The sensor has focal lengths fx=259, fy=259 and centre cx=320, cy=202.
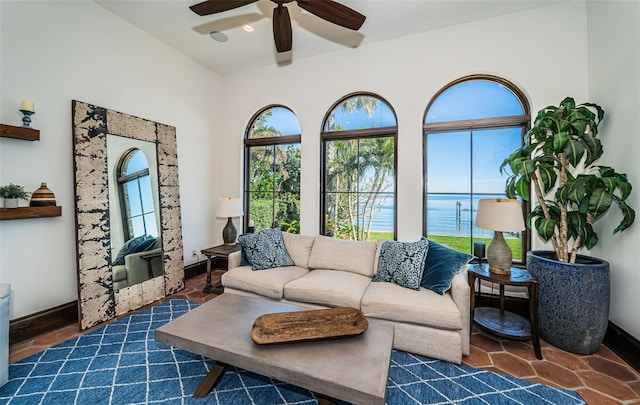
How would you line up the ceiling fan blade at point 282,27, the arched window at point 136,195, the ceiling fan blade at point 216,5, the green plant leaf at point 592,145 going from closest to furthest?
1. the ceiling fan blade at point 216,5
2. the ceiling fan blade at point 282,27
3. the green plant leaf at point 592,145
4. the arched window at point 136,195

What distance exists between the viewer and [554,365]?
2.05 m

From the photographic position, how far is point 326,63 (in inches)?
147

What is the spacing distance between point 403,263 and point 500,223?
0.92m

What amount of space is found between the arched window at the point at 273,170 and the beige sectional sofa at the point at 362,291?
883 millimetres

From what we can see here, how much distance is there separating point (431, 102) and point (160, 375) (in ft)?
12.7

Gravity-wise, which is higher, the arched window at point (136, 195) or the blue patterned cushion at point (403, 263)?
the arched window at point (136, 195)

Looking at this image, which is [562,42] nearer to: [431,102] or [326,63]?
[431,102]

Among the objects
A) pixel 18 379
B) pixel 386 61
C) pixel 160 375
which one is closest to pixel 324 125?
pixel 386 61

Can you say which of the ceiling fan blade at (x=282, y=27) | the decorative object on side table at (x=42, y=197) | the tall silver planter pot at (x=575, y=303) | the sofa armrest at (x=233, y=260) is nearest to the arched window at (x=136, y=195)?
A: the decorative object on side table at (x=42, y=197)

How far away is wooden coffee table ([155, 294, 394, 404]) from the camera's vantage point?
128cm

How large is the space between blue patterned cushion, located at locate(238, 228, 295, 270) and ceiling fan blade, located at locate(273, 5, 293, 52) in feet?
6.85

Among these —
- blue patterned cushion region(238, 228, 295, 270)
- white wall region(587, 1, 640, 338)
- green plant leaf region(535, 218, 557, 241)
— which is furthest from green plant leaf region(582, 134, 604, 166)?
blue patterned cushion region(238, 228, 295, 270)

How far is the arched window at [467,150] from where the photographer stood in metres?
3.03

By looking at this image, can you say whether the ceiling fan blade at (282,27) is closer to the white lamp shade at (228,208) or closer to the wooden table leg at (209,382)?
the white lamp shade at (228,208)
